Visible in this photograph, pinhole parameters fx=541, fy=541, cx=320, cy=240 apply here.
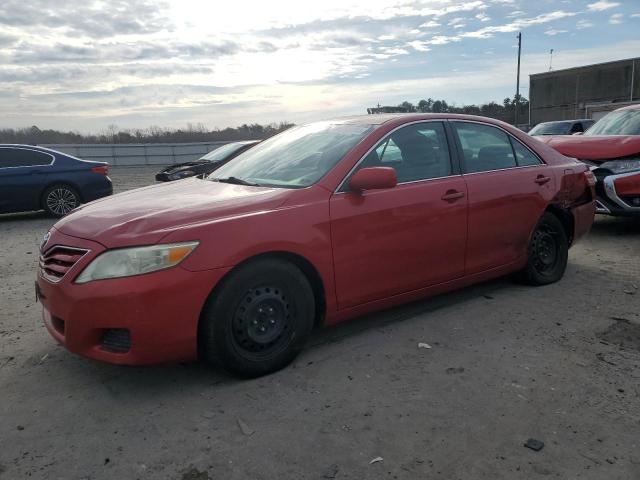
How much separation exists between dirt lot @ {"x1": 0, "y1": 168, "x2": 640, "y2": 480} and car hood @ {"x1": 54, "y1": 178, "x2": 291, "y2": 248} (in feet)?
3.11

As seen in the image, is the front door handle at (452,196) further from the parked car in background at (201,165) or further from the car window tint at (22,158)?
the car window tint at (22,158)

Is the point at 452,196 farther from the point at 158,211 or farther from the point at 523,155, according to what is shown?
the point at 158,211

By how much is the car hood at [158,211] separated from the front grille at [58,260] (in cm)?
10

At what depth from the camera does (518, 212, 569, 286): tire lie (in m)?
4.94

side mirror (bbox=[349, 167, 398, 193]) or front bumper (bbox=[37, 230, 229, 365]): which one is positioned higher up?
side mirror (bbox=[349, 167, 398, 193])

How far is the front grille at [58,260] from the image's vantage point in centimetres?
308

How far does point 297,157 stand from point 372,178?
763 mm

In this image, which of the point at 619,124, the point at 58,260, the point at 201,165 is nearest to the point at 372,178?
the point at 58,260

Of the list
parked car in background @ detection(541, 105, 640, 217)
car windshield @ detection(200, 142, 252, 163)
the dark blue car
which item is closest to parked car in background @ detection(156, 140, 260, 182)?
car windshield @ detection(200, 142, 252, 163)

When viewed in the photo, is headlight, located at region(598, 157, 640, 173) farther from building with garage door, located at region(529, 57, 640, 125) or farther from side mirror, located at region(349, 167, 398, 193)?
building with garage door, located at region(529, 57, 640, 125)

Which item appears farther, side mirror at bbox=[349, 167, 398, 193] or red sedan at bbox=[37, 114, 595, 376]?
side mirror at bbox=[349, 167, 398, 193]

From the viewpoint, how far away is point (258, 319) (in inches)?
128

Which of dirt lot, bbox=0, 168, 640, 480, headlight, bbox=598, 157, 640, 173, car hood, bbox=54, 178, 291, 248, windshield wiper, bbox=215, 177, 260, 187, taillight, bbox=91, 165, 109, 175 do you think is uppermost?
windshield wiper, bbox=215, 177, 260, 187

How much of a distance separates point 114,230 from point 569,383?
277 cm
